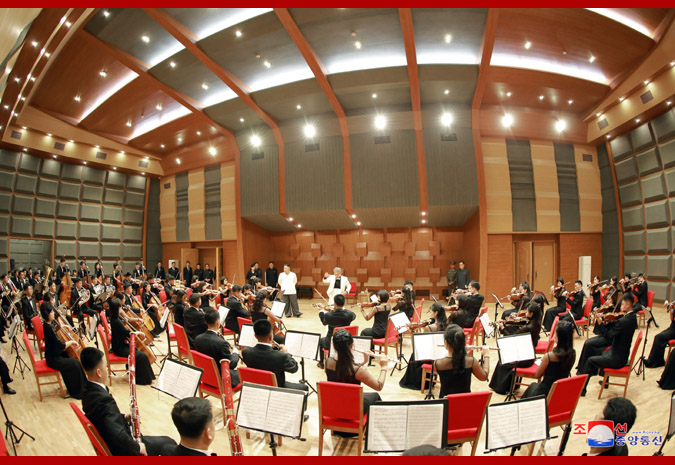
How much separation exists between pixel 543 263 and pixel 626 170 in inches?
152

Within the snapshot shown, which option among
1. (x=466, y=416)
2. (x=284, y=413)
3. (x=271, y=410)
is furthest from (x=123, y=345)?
(x=466, y=416)

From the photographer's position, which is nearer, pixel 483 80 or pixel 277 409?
pixel 277 409

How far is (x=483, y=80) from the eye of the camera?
10.4 meters

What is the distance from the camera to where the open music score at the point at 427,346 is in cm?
455

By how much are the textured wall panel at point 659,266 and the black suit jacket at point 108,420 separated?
13358mm

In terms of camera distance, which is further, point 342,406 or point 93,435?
point 342,406

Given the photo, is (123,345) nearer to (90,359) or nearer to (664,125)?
(90,359)

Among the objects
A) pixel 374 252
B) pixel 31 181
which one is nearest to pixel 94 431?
pixel 374 252

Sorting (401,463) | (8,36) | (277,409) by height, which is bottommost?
(277,409)

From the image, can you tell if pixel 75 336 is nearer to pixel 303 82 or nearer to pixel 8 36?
pixel 8 36

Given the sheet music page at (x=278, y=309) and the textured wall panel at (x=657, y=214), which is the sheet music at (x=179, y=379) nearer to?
the sheet music page at (x=278, y=309)

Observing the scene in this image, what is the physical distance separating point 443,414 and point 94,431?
2.44 metres

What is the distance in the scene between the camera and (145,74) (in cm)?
1115

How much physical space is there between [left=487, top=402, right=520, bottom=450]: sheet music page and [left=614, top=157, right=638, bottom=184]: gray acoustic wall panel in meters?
12.1
